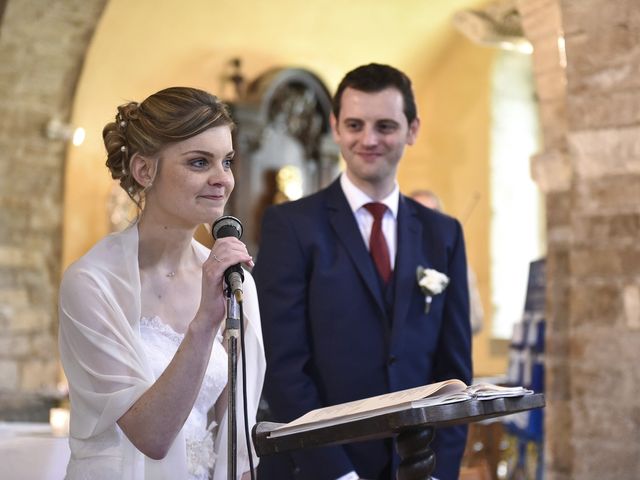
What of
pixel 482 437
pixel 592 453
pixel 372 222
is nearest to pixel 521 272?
pixel 482 437

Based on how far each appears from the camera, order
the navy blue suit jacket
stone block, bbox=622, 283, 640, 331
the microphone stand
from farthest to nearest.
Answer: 1. stone block, bbox=622, 283, 640, 331
2. the navy blue suit jacket
3. the microphone stand

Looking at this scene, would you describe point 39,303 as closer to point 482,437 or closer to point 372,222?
point 482,437

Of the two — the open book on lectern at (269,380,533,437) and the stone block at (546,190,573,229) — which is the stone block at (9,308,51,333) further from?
the open book on lectern at (269,380,533,437)

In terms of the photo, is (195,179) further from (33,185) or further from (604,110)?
(33,185)

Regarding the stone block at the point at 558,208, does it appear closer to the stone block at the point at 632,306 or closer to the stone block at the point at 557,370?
the stone block at the point at 557,370

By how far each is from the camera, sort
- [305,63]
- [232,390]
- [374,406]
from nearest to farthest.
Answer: [232,390] → [374,406] → [305,63]

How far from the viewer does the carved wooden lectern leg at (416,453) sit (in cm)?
219

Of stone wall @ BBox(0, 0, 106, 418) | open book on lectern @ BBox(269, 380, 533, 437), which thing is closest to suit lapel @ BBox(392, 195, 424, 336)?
open book on lectern @ BBox(269, 380, 533, 437)

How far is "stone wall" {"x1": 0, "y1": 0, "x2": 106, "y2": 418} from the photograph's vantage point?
27.1 ft

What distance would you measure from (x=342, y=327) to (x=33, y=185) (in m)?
6.10

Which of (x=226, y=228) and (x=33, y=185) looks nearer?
(x=226, y=228)

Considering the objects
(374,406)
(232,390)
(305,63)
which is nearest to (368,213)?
(374,406)

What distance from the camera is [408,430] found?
2.17 meters

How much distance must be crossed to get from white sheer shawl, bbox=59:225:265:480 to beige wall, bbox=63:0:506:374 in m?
6.50
